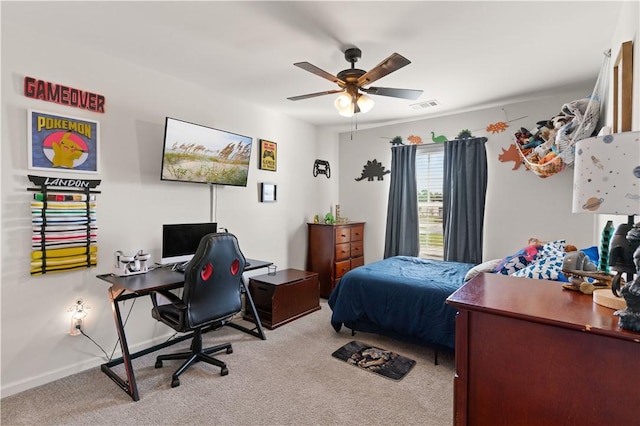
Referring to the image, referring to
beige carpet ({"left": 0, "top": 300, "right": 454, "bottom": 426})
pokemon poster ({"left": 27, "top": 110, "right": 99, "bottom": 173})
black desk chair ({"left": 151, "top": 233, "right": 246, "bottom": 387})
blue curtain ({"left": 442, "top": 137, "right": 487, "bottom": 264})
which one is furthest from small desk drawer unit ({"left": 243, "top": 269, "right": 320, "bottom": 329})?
pokemon poster ({"left": 27, "top": 110, "right": 99, "bottom": 173})

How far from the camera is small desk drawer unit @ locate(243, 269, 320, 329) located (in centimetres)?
340

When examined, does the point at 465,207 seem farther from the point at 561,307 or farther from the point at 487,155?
the point at 561,307

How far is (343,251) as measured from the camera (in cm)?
451

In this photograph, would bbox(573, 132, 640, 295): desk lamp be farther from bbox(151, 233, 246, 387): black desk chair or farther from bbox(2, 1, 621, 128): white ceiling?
bbox(151, 233, 246, 387): black desk chair

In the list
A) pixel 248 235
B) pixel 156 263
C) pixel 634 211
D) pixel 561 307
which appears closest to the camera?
pixel 634 211

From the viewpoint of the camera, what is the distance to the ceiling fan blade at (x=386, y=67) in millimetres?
1958

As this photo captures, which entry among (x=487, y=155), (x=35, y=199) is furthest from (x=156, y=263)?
(x=487, y=155)

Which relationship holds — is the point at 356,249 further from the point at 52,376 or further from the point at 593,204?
the point at 593,204

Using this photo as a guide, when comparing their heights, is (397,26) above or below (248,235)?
above

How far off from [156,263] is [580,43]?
388 centimetres

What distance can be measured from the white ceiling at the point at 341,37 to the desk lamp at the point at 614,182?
53.1 inches

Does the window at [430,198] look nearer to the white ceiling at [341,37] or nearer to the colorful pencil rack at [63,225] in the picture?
the white ceiling at [341,37]

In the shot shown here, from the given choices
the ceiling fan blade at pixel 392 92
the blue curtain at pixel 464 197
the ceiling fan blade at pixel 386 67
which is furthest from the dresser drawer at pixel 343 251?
the ceiling fan blade at pixel 386 67

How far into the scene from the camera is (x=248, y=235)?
385 cm
